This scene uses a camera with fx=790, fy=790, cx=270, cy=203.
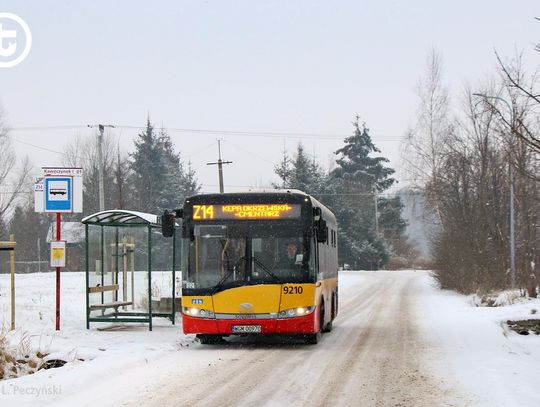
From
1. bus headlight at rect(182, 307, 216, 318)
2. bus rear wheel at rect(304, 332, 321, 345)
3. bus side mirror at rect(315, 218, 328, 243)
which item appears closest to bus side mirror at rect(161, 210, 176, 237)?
bus headlight at rect(182, 307, 216, 318)

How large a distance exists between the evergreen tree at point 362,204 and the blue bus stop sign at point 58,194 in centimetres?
6089

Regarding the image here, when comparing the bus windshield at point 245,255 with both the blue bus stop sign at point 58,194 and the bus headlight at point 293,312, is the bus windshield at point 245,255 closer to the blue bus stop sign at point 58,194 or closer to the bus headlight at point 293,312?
the bus headlight at point 293,312

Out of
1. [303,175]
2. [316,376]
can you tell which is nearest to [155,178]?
[303,175]

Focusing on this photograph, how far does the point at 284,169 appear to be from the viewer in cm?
8131

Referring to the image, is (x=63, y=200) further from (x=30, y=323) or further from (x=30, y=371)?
(x=30, y=371)

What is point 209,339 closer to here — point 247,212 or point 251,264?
point 251,264

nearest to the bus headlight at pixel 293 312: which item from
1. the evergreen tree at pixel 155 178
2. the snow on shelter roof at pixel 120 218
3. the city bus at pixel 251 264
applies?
the city bus at pixel 251 264

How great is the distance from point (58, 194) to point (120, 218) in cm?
229

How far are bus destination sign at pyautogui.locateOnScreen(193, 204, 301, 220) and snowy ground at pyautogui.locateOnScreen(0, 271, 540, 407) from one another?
248 centimetres

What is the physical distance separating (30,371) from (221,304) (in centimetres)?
429

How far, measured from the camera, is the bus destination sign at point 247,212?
596 inches

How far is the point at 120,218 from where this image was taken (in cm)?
1841

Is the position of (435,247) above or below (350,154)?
below

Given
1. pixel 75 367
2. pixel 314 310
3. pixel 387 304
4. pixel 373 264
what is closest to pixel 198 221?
pixel 314 310
